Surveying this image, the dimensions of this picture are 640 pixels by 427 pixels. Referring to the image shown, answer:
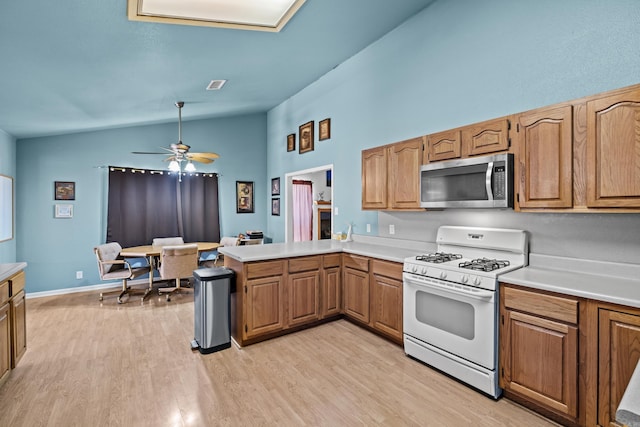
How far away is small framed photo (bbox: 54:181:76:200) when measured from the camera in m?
5.02

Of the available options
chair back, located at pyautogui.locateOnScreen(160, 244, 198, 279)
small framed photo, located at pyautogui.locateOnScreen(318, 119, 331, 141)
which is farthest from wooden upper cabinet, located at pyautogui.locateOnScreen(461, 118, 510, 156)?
chair back, located at pyautogui.locateOnScreen(160, 244, 198, 279)

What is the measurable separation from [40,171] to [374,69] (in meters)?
5.19

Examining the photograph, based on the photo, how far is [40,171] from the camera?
16.1 ft

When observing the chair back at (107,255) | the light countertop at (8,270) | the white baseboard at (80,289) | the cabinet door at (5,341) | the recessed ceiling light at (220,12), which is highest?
the recessed ceiling light at (220,12)

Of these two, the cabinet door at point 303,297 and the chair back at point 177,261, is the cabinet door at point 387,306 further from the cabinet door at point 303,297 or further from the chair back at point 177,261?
the chair back at point 177,261

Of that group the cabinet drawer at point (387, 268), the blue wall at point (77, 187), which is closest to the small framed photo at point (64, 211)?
the blue wall at point (77, 187)

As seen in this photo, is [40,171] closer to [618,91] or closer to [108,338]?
[108,338]

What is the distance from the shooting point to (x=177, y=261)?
457 centimetres

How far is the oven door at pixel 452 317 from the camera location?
220 centimetres

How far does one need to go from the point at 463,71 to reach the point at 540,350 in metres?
2.44

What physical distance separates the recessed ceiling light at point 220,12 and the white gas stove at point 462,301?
2.47 meters

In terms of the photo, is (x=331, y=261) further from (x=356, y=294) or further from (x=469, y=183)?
(x=469, y=183)

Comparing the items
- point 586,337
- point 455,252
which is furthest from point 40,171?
point 586,337

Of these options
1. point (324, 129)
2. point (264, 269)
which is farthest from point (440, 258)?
point (324, 129)
